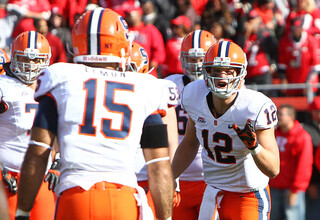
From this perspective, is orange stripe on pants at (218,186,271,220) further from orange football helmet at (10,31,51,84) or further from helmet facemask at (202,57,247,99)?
orange football helmet at (10,31,51,84)

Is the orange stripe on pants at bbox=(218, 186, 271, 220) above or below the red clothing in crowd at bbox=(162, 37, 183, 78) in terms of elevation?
below

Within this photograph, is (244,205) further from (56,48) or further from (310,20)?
(310,20)

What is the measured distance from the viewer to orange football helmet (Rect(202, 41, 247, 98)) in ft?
13.4

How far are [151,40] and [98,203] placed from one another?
6.34 meters

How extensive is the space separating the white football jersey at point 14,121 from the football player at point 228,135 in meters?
1.23

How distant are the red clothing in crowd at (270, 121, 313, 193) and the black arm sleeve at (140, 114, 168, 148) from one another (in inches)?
162

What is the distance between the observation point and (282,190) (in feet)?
23.2

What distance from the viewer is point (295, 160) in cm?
705

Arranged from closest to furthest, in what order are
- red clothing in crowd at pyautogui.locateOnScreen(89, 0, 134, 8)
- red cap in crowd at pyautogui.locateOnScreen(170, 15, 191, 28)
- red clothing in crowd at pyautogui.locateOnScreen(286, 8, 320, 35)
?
1. red cap in crowd at pyautogui.locateOnScreen(170, 15, 191, 28)
2. red clothing in crowd at pyautogui.locateOnScreen(286, 8, 320, 35)
3. red clothing in crowd at pyautogui.locateOnScreen(89, 0, 134, 8)

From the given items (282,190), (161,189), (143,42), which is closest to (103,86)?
(161,189)

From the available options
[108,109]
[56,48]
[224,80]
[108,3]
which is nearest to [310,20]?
[108,3]

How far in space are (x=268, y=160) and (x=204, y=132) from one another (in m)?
0.56

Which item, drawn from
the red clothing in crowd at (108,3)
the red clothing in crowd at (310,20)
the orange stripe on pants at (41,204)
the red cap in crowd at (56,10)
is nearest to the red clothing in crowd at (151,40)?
the red clothing in crowd at (108,3)

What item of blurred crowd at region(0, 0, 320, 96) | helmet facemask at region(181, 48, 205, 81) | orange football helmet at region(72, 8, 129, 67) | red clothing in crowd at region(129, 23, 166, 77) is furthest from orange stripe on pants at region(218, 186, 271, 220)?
red clothing in crowd at region(129, 23, 166, 77)
